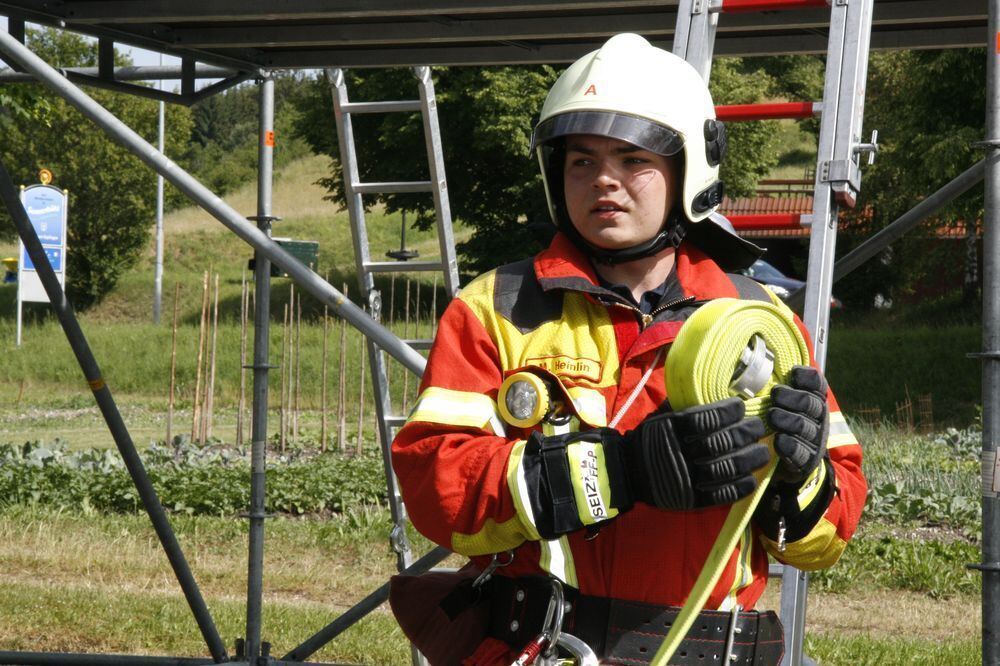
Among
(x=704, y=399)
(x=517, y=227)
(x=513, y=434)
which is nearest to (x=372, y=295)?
(x=513, y=434)

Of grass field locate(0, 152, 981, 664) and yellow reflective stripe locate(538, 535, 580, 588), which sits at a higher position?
yellow reflective stripe locate(538, 535, 580, 588)

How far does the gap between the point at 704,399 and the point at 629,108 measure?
0.64m

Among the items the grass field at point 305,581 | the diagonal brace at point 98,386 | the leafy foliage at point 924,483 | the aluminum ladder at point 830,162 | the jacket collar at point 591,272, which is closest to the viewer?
the jacket collar at point 591,272

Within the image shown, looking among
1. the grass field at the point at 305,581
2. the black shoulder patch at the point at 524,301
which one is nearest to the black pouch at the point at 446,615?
the black shoulder patch at the point at 524,301

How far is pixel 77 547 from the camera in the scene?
9156 mm

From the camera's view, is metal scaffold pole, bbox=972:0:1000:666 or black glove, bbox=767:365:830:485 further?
metal scaffold pole, bbox=972:0:1000:666

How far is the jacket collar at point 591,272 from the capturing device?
8.21ft

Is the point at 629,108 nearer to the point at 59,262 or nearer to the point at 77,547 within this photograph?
the point at 77,547

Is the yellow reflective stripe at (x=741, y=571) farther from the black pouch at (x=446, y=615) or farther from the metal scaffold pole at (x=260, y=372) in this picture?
the metal scaffold pole at (x=260, y=372)

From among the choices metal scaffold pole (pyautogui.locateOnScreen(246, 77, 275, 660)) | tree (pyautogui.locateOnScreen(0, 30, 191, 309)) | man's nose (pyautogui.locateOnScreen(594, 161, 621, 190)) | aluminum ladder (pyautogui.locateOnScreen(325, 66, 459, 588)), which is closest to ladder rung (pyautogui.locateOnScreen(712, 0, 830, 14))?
man's nose (pyautogui.locateOnScreen(594, 161, 621, 190))

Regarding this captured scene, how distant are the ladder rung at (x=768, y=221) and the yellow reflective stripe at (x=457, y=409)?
1448 millimetres

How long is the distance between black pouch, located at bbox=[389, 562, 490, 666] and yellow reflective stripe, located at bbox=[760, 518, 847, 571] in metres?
0.56

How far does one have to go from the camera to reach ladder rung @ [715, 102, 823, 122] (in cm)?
362

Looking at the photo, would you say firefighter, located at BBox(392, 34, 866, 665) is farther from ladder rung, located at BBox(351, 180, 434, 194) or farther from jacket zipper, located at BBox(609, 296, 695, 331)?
ladder rung, located at BBox(351, 180, 434, 194)
